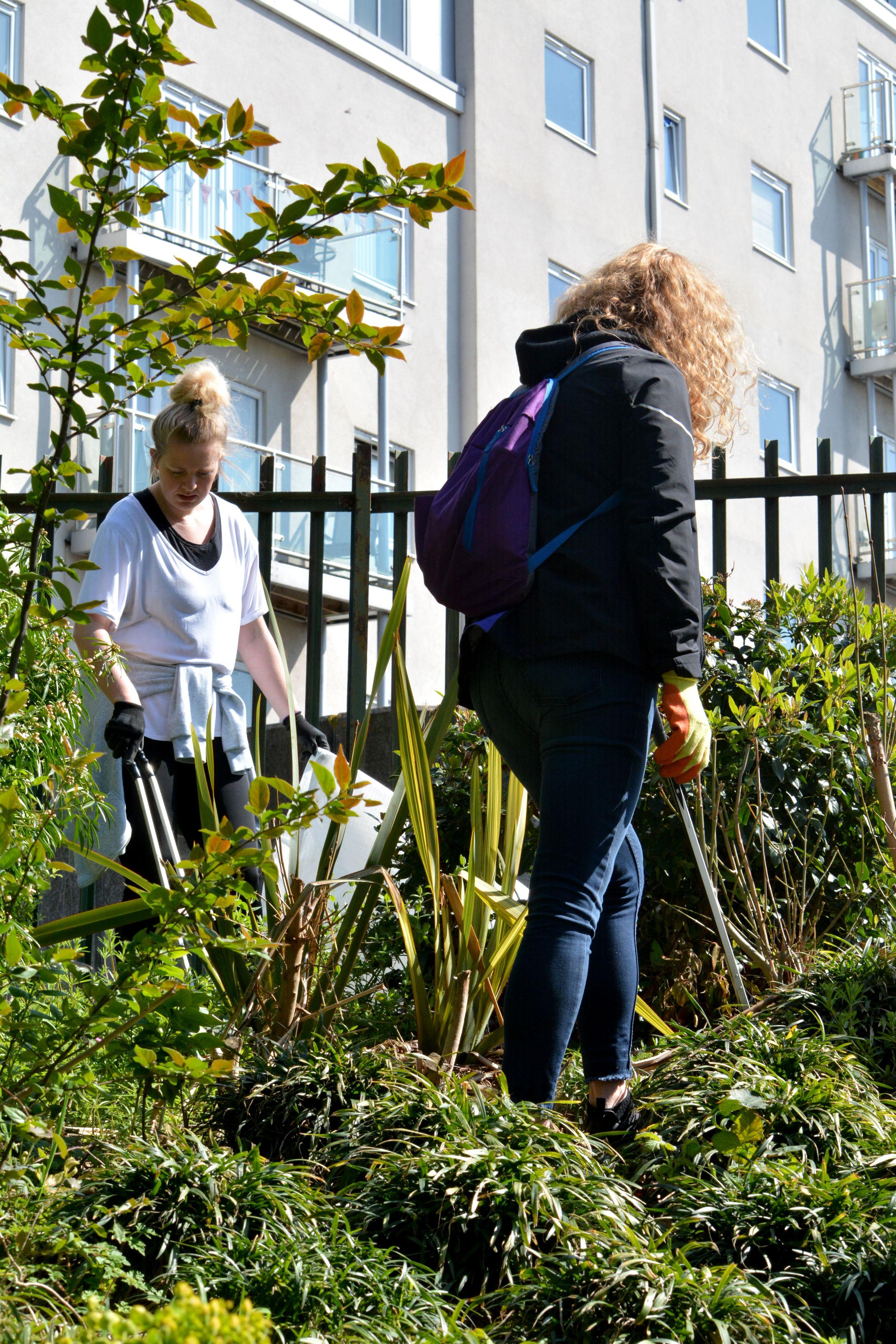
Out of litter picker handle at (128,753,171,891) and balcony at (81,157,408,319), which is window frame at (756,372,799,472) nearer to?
balcony at (81,157,408,319)

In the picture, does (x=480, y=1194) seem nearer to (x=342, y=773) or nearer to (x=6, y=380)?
(x=342, y=773)

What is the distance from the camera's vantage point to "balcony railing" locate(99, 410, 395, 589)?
14305mm

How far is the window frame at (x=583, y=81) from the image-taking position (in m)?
19.9

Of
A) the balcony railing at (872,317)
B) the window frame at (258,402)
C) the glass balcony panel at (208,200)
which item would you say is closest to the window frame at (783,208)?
the balcony railing at (872,317)

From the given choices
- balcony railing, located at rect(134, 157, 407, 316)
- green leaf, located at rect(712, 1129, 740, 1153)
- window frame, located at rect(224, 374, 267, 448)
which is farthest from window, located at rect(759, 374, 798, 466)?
green leaf, located at rect(712, 1129, 740, 1153)

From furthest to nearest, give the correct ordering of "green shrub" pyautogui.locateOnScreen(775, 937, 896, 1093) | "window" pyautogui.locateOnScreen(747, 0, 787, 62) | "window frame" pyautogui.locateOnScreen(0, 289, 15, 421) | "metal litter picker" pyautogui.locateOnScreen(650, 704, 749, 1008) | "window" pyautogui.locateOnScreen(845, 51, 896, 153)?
"window" pyautogui.locateOnScreen(845, 51, 896, 153), "window" pyautogui.locateOnScreen(747, 0, 787, 62), "window frame" pyautogui.locateOnScreen(0, 289, 15, 421), "metal litter picker" pyautogui.locateOnScreen(650, 704, 749, 1008), "green shrub" pyautogui.locateOnScreen(775, 937, 896, 1093)

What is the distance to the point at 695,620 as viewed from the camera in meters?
2.42

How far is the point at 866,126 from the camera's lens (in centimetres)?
2541

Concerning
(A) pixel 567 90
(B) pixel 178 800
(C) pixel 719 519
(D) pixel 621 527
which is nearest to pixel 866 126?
(A) pixel 567 90

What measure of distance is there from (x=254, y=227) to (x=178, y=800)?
11805 mm

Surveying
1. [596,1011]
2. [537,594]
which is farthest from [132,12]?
[596,1011]

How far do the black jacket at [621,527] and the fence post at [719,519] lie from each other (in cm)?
202

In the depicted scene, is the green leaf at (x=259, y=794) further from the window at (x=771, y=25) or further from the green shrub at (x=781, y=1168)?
the window at (x=771, y=25)

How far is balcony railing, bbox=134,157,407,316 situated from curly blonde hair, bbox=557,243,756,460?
11959mm
